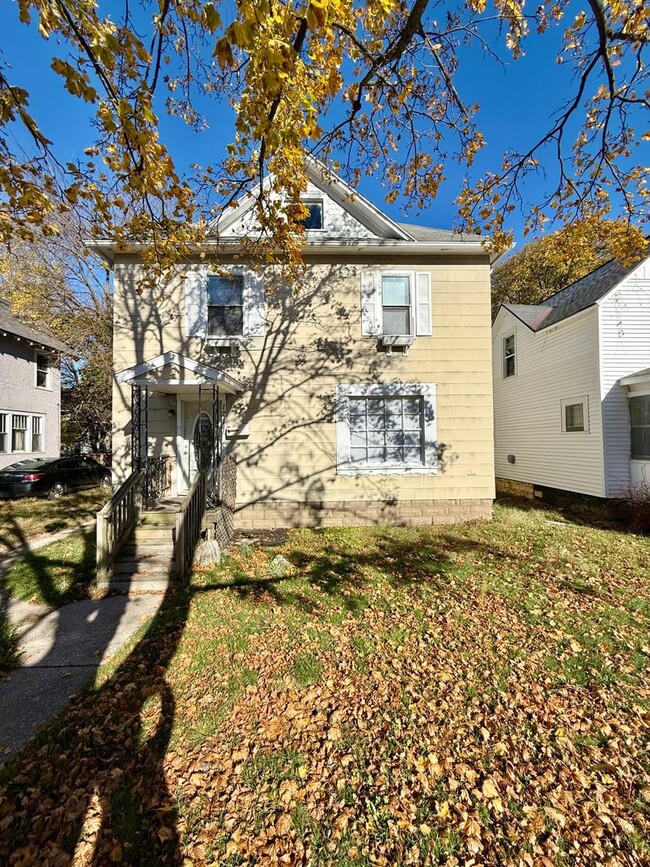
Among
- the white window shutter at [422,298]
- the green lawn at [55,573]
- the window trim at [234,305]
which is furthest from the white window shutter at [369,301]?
the green lawn at [55,573]

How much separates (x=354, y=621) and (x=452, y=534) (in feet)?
13.4

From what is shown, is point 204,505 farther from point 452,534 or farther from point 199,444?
point 452,534

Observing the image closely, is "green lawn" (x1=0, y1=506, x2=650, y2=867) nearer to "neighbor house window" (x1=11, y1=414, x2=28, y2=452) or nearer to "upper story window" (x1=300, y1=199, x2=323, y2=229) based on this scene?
"upper story window" (x1=300, y1=199, x2=323, y2=229)

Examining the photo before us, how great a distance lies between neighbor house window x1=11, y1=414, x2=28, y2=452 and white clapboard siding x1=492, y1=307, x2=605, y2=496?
20.4m

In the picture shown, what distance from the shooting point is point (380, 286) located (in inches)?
329

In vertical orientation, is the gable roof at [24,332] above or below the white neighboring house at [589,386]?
above

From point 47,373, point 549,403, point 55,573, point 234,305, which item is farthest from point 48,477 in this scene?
point 549,403

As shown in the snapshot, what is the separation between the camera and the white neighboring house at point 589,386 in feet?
31.3

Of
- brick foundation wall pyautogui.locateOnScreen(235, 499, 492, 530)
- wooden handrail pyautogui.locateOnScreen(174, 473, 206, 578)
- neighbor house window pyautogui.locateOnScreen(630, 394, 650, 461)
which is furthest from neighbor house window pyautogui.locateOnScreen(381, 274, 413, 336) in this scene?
neighbor house window pyautogui.locateOnScreen(630, 394, 650, 461)

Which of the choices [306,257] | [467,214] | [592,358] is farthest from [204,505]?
[592,358]

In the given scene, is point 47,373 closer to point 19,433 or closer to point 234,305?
point 19,433

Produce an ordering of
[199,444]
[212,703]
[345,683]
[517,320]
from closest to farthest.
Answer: [212,703] < [345,683] < [199,444] < [517,320]

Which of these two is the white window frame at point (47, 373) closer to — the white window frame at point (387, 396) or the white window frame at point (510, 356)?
the white window frame at point (387, 396)

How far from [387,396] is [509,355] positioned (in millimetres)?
8951
